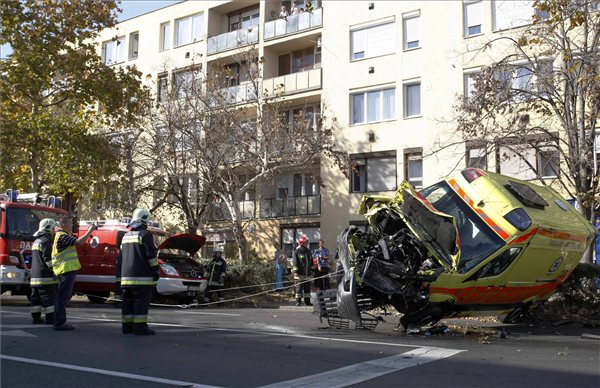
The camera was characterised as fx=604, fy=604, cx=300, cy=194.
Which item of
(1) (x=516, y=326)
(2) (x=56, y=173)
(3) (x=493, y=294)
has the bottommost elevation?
(1) (x=516, y=326)

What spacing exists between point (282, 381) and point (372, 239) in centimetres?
483

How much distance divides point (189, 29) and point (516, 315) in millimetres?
28706

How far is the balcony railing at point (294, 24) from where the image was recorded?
97.1ft

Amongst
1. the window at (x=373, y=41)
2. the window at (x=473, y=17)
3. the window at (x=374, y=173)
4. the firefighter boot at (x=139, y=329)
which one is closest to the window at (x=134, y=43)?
the window at (x=373, y=41)

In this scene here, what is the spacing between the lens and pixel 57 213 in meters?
16.0

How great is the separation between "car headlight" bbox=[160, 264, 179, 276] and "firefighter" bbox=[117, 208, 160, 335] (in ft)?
21.5

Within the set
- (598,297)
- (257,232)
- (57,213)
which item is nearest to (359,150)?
(257,232)

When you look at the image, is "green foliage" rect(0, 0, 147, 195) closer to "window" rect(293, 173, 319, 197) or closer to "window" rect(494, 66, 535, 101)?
"window" rect(293, 173, 319, 197)

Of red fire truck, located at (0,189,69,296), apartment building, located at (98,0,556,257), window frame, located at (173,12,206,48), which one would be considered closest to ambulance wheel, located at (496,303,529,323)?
apartment building, located at (98,0,556,257)

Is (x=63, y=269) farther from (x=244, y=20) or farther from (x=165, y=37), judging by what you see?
(x=165, y=37)

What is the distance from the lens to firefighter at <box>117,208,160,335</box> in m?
8.64

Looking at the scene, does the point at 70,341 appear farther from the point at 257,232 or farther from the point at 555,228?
the point at 257,232

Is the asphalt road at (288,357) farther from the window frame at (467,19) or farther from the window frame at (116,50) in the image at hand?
the window frame at (116,50)

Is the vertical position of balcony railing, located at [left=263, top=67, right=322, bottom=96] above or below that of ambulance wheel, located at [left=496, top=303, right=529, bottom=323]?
above
